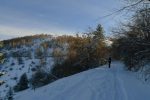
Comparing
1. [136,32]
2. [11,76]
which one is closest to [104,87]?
[136,32]

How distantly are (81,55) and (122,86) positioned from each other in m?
41.0

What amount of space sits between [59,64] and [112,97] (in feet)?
167

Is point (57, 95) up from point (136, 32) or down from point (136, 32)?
down

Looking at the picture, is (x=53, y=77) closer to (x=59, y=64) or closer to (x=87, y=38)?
(x=59, y=64)

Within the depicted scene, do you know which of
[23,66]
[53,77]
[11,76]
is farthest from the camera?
[23,66]

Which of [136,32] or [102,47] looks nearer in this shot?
[136,32]

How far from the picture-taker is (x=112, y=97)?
61.5ft

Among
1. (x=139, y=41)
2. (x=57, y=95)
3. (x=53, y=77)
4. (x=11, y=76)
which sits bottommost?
(x=11, y=76)

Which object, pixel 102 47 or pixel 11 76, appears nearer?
pixel 102 47

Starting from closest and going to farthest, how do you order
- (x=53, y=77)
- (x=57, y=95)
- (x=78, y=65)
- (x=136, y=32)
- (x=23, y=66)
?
(x=136, y=32), (x=57, y=95), (x=78, y=65), (x=53, y=77), (x=23, y=66)

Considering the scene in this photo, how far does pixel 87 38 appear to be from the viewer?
6994 cm

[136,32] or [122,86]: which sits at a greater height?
[136,32]

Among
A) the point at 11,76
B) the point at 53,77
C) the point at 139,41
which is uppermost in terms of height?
the point at 139,41

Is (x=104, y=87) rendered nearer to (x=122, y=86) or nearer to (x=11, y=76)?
(x=122, y=86)
